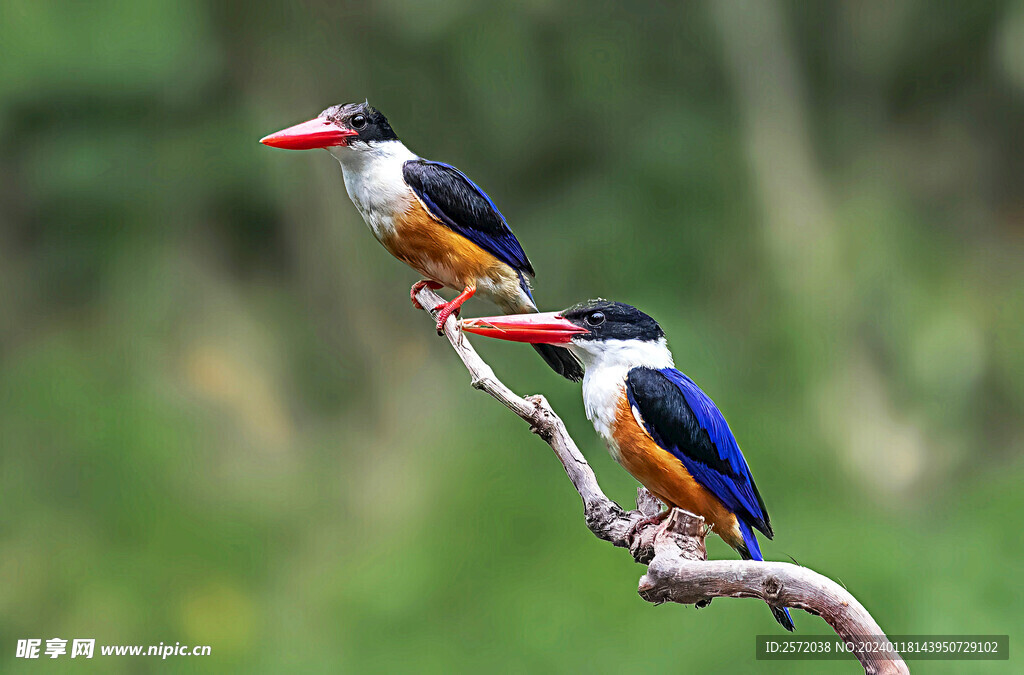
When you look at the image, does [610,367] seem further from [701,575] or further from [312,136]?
[312,136]

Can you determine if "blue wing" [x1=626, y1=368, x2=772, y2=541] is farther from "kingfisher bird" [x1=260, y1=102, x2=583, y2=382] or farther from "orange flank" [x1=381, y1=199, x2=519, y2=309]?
"orange flank" [x1=381, y1=199, x2=519, y2=309]

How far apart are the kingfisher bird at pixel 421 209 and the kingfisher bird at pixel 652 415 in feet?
1.05

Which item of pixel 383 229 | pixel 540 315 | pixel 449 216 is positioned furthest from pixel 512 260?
pixel 540 315

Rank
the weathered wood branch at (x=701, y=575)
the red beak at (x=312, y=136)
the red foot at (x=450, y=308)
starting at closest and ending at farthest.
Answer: the weathered wood branch at (x=701, y=575) < the red beak at (x=312, y=136) < the red foot at (x=450, y=308)

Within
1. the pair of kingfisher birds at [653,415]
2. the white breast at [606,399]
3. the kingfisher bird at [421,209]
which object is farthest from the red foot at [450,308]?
the white breast at [606,399]

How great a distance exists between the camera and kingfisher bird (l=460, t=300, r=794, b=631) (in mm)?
1475

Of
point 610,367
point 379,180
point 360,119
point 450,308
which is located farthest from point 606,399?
point 360,119

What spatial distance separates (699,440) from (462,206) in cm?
75

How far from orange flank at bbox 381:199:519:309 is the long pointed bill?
0.37m

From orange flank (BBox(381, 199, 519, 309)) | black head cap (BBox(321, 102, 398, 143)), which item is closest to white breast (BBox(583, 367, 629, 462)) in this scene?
orange flank (BBox(381, 199, 519, 309))

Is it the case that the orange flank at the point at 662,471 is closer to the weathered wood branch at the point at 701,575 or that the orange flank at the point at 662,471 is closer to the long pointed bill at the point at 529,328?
the weathered wood branch at the point at 701,575

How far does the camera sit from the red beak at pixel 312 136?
178 centimetres

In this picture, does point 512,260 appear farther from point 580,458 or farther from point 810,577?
point 810,577

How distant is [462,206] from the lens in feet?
6.16
